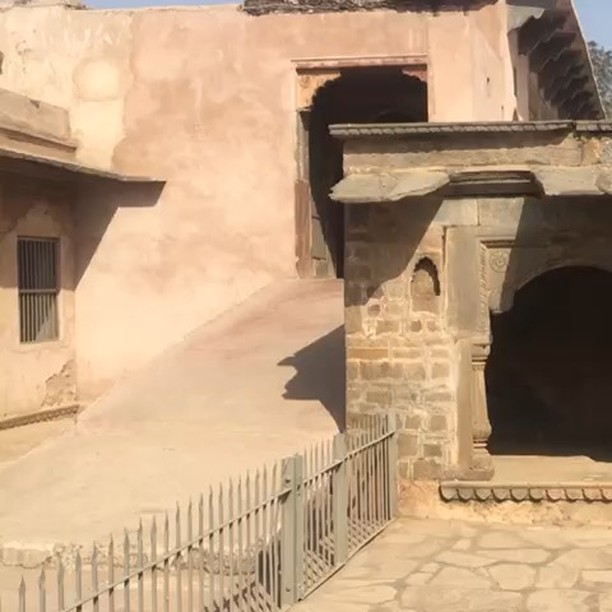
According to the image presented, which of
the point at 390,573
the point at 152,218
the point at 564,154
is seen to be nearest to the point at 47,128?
the point at 152,218

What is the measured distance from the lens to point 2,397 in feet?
40.6

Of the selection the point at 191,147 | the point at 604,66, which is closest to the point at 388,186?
the point at 191,147

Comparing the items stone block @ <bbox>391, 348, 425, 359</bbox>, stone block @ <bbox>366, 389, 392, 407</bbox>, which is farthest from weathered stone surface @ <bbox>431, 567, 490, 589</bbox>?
stone block @ <bbox>391, 348, 425, 359</bbox>

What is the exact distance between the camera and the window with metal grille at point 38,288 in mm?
13008

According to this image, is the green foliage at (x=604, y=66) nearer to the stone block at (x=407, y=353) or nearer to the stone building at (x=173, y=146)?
the stone building at (x=173, y=146)

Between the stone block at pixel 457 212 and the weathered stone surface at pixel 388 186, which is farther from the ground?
the weathered stone surface at pixel 388 186

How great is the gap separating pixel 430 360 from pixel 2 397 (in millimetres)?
6103

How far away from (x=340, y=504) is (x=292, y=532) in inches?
37.8

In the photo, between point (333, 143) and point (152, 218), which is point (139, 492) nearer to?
point (152, 218)

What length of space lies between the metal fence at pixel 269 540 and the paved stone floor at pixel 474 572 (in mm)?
190

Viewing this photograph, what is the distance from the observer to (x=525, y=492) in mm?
8031

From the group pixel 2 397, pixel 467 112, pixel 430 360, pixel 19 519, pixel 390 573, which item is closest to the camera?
pixel 390 573

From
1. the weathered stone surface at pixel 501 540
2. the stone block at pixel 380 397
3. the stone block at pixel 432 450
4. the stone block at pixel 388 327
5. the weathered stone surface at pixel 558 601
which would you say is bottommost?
the weathered stone surface at pixel 558 601

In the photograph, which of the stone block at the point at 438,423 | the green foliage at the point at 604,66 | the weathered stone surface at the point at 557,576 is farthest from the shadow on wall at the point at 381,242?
the green foliage at the point at 604,66
